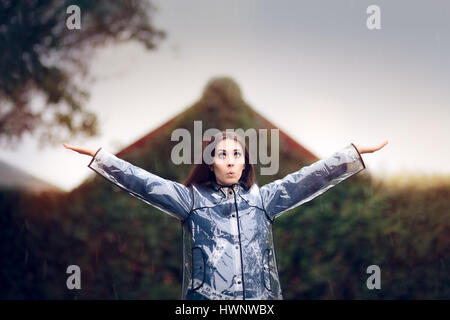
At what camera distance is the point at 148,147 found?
556 centimetres

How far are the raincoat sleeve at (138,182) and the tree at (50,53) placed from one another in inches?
122

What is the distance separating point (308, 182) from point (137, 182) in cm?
88

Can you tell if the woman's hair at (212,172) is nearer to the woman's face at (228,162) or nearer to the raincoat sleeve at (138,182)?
the woman's face at (228,162)

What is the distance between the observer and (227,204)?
112 inches

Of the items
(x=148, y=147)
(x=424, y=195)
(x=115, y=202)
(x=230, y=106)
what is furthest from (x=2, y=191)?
(x=424, y=195)

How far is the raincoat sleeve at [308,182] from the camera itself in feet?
9.46

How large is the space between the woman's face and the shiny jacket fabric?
0.22 feet

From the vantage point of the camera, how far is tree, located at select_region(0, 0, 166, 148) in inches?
231

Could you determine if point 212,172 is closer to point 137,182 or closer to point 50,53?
point 137,182
